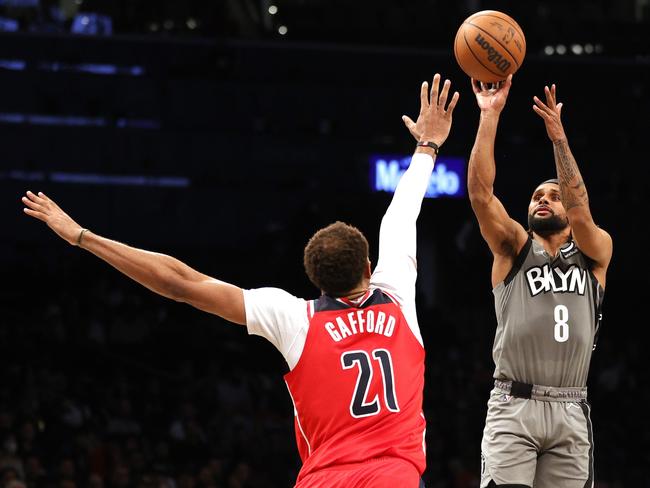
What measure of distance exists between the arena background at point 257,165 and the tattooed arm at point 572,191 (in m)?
10.4

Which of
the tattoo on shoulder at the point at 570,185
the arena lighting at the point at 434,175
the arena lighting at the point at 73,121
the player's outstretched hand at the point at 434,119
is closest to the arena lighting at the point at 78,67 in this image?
the arena lighting at the point at 73,121

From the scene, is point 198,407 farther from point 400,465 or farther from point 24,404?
point 400,465

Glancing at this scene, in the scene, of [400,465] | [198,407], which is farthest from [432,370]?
[400,465]

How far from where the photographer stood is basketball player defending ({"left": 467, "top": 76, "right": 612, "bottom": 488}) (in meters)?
6.24

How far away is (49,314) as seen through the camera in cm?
1716

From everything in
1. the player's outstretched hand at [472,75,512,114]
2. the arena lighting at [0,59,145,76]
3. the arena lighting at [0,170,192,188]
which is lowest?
the player's outstretched hand at [472,75,512,114]

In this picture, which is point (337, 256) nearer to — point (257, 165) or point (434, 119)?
point (434, 119)

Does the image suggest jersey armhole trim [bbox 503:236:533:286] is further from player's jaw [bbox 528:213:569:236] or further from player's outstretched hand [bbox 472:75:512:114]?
player's outstretched hand [bbox 472:75:512:114]

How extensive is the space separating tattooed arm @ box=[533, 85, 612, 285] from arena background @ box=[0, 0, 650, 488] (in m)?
10.4

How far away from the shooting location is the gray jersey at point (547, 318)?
6305mm

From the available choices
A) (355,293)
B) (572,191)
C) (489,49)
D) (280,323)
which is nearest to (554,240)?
(572,191)

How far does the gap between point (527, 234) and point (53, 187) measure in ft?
44.3

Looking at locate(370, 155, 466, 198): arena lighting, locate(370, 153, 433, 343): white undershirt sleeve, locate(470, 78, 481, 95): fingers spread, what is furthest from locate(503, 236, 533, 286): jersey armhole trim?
locate(370, 155, 466, 198): arena lighting

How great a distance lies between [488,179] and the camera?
20.6 ft
